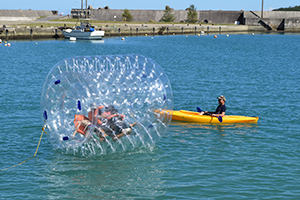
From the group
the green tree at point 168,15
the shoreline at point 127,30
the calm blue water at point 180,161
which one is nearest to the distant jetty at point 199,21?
the shoreline at point 127,30

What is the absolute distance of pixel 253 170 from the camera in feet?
49.1

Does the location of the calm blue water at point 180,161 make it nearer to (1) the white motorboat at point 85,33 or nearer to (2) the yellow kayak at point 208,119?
(2) the yellow kayak at point 208,119

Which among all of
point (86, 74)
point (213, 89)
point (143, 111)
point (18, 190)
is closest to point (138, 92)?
point (143, 111)

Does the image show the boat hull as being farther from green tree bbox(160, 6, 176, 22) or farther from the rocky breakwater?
green tree bbox(160, 6, 176, 22)

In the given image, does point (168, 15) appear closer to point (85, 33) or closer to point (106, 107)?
point (85, 33)

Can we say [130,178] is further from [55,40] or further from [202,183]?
[55,40]

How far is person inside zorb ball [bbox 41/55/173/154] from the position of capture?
14000 millimetres

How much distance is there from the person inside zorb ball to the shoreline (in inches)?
2530

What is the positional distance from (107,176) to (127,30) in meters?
83.0

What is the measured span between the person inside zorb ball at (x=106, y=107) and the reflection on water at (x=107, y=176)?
0.49 meters

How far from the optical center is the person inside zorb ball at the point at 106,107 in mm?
14000

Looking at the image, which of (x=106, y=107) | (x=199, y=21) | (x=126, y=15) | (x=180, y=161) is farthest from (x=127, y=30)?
(x=106, y=107)

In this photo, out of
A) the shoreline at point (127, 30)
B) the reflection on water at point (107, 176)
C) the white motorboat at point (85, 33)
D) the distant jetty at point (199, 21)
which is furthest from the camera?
the distant jetty at point (199, 21)

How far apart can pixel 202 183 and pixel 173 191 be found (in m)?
1.10
